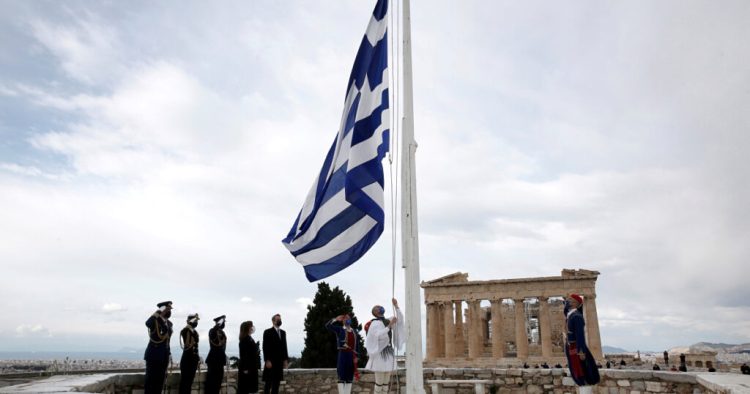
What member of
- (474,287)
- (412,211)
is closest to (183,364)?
(412,211)

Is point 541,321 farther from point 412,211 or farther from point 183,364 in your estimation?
point 412,211

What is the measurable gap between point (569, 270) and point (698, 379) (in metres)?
35.5

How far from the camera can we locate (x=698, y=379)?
9.05m

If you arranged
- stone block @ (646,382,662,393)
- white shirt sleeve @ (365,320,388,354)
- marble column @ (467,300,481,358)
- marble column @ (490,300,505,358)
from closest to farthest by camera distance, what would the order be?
1. white shirt sleeve @ (365,320,388,354)
2. stone block @ (646,382,662,393)
3. marble column @ (490,300,505,358)
4. marble column @ (467,300,481,358)

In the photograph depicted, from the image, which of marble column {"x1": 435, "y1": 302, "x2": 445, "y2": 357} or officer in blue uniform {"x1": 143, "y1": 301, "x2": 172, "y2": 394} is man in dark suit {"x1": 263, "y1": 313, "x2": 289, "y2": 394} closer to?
officer in blue uniform {"x1": 143, "y1": 301, "x2": 172, "y2": 394}

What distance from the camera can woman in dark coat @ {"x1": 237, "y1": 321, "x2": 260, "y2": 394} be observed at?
10.8 meters

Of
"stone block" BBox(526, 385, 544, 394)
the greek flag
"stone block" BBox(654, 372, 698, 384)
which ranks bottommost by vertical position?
"stone block" BBox(526, 385, 544, 394)

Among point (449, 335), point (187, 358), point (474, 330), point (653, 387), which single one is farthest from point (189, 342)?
point (449, 335)

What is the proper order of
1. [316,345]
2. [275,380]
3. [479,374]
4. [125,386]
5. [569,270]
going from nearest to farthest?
[125,386], [275,380], [479,374], [316,345], [569,270]

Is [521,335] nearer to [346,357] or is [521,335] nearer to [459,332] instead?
[459,332]

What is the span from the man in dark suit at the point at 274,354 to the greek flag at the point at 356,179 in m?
5.23

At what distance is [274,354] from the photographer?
11055 millimetres

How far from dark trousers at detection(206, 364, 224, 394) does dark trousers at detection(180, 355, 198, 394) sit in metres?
0.38

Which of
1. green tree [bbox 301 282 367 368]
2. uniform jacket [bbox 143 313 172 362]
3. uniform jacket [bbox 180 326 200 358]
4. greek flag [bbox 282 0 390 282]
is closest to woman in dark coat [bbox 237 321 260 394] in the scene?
uniform jacket [bbox 180 326 200 358]
